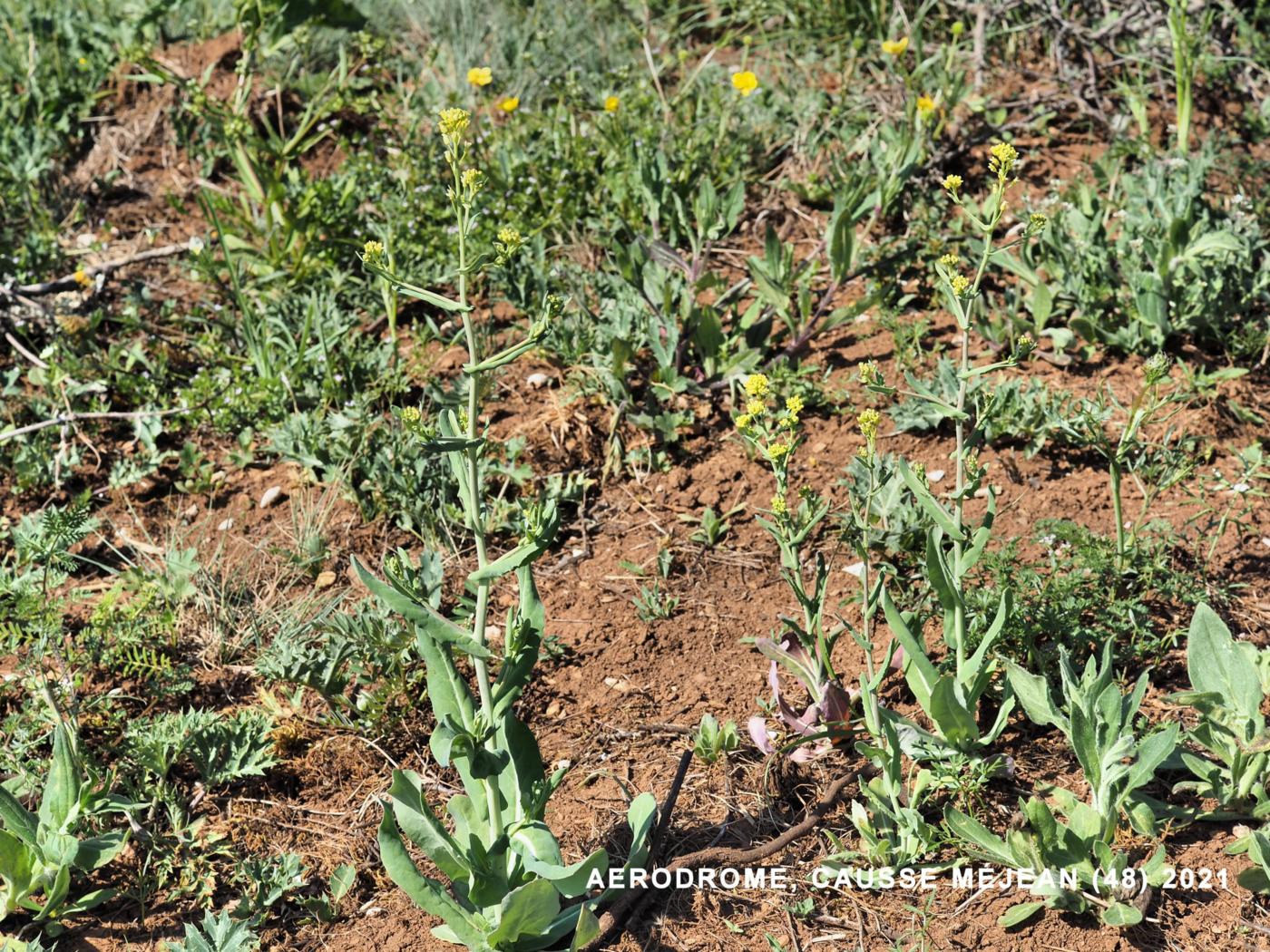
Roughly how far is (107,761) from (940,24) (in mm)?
4566

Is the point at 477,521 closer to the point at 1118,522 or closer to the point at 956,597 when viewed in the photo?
the point at 956,597

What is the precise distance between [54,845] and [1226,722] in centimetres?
247

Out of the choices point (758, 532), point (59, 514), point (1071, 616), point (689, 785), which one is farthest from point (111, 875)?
A: point (1071, 616)

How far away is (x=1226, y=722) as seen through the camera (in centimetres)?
258

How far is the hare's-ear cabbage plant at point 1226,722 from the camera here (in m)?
2.51

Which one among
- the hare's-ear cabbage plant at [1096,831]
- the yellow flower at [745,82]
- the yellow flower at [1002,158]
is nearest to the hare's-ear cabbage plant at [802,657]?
the hare's-ear cabbage plant at [1096,831]

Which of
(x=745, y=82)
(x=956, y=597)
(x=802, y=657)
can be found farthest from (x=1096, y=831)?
(x=745, y=82)

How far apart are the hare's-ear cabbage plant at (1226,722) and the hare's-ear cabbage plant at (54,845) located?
2.28 m

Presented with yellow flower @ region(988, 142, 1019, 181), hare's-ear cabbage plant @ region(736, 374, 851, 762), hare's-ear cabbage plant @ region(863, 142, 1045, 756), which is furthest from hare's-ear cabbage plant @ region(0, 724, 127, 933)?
yellow flower @ region(988, 142, 1019, 181)

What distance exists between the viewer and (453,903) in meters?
2.30

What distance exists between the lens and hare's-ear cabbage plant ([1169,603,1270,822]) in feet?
8.22

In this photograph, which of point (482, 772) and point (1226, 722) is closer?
point (482, 772)

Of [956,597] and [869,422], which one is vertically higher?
[869,422]

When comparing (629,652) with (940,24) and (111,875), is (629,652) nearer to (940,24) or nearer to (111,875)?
(111,875)
